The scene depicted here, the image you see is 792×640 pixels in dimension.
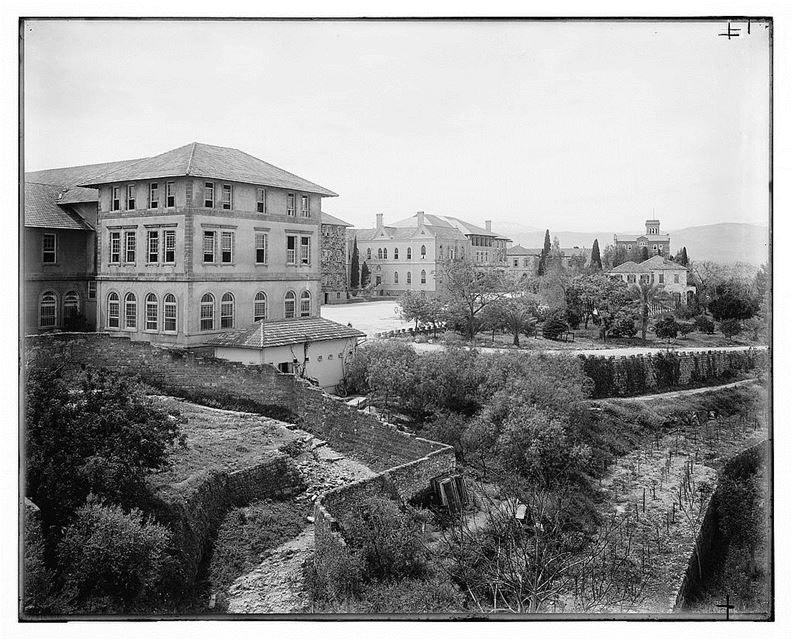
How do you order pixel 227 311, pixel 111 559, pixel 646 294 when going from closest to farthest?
pixel 111 559 → pixel 227 311 → pixel 646 294

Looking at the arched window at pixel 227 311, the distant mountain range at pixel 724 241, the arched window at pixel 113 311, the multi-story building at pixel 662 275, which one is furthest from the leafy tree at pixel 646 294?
the arched window at pixel 113 311

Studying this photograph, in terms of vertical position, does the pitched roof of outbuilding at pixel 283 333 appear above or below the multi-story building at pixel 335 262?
below

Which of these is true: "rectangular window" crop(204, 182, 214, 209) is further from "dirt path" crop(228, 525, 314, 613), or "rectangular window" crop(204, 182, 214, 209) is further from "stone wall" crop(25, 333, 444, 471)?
"dirt path" crop(228, 525, 314, 613)

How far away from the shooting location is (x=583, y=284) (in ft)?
20.2

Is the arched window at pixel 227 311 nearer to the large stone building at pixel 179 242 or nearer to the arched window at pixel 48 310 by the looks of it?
the large stone building at pixel 179 242

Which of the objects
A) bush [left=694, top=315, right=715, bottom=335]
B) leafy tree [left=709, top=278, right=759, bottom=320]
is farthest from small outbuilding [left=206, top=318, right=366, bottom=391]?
leafy tree [left=709, top=278, right=759, bottom=320]

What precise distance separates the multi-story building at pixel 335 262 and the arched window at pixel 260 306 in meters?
0.52

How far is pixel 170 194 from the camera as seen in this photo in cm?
575

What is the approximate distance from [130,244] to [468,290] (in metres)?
2.85

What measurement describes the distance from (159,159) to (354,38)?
183 centimetres

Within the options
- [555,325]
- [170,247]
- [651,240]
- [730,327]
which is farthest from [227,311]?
[730,327]

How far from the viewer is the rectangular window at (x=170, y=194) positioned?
5.72 m

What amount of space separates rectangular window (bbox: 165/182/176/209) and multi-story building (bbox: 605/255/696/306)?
3.60 meters

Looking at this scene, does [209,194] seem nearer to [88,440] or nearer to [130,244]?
[130,244]
